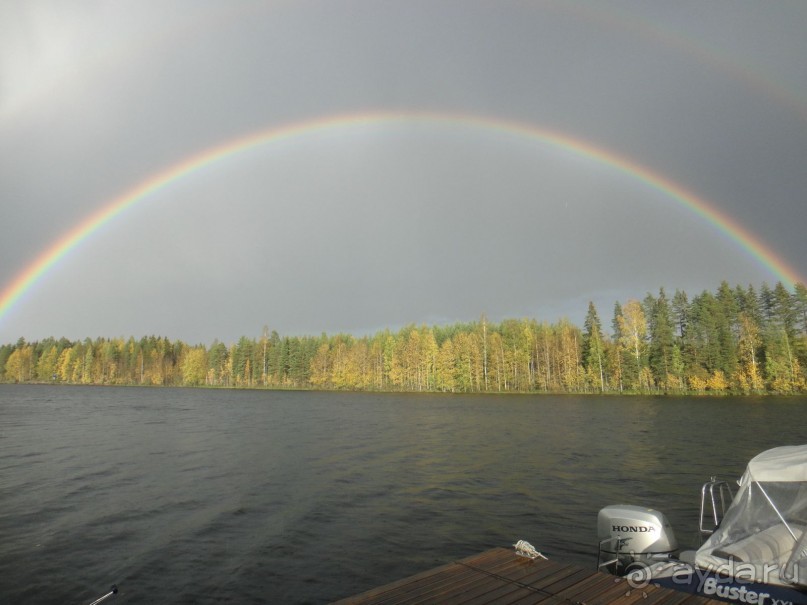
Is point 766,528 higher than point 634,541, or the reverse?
point 766,528

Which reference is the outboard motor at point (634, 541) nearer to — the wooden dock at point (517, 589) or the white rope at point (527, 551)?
the white rope at point (527, 551)

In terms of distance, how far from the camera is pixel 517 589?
7215mm

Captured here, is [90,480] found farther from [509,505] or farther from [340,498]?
[509,505]

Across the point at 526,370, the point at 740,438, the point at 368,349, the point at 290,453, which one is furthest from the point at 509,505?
the point at 368,349

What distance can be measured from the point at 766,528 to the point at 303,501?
15.4m

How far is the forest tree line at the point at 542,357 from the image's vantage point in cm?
9912

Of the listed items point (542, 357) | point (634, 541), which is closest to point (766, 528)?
point (634, 541)

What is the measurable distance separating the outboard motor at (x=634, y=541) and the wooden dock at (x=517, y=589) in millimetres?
2104

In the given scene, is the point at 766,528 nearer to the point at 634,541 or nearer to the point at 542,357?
the point at 634,541

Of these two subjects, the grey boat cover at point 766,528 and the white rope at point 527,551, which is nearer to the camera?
the grey boat cover at point 766,528

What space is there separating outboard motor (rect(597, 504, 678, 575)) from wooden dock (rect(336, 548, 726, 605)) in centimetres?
210

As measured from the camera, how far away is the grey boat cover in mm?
7516

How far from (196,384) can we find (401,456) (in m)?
182

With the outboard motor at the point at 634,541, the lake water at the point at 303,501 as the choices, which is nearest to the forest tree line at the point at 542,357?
the lake water at the point at 303,501
